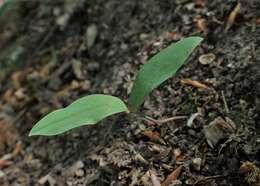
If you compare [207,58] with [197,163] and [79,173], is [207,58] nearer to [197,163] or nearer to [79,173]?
[197,163]

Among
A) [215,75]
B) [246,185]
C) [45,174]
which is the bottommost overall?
[45,174]

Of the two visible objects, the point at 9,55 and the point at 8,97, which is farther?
the point at 9,55

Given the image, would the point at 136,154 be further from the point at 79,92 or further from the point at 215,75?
the point at 79,92

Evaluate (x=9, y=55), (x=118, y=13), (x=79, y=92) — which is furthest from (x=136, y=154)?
(x=9, y=55)

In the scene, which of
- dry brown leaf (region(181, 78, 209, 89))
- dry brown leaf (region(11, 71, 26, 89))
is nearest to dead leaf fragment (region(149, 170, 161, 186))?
dry brown leaf (region(181, 78, 209, 89))

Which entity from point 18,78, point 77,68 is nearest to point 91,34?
point 77,68

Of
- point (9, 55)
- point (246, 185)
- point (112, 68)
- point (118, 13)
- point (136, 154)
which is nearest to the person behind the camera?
point (246, 185)
